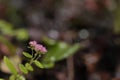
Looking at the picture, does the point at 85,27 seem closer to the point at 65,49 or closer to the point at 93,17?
the point at 93,17

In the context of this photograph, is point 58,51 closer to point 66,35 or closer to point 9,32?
point 9,32

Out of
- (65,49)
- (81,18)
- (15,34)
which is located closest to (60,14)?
(81,18)

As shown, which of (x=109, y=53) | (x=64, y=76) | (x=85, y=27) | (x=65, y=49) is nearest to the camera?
(x=64, y=76)

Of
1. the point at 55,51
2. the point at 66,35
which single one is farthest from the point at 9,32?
the point at 66,35

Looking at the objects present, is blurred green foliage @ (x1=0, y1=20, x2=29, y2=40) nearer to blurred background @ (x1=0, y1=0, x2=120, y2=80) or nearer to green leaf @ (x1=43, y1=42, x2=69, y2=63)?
blurred background @ (x1=0, y1=0, x2=120, y2=80)

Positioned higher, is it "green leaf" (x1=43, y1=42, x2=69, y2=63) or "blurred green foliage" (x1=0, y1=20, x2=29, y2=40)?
"blurred green foliage" (x1=0, y1=20, x2=29, y2=40)

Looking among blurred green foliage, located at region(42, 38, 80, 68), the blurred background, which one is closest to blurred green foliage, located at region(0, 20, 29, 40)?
the blurred background

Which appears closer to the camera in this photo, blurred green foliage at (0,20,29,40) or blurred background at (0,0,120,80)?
blurred background at (0,0,120,80)

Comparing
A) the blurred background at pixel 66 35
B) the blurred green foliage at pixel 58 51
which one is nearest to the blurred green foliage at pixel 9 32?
the blurred background at pixel 66 35
